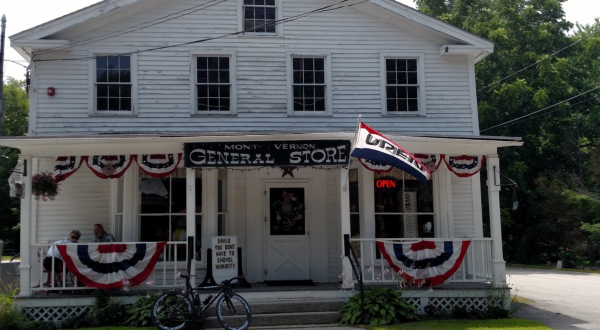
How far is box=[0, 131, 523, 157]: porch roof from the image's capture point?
37.3 feet

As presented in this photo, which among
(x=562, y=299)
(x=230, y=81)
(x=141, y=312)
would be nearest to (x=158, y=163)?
(x=141, y=312)

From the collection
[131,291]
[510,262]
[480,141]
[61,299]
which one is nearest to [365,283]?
[480,141]

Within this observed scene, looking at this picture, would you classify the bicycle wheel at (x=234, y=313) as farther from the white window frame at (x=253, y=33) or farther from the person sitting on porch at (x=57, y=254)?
the white window frame at (x=253, y=33)

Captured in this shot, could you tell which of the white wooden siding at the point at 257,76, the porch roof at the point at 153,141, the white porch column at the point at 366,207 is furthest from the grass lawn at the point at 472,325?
the white wooden siding at the point at 257,76

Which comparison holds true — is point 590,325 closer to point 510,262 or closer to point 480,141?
point 480,141

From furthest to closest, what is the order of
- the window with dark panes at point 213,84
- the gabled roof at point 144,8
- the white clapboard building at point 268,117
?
the window with dark panes at point 213,84
the gabled roof at point 144,8
the white clapboard building at point 268,117

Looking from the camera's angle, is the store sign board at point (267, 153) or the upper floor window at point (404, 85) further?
the upper floor window at point (404, 85)

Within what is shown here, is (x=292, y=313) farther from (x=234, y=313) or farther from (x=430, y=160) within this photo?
(x=430, y=160)

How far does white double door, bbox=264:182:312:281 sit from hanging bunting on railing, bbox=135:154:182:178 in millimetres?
2563

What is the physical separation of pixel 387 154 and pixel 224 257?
4178mm

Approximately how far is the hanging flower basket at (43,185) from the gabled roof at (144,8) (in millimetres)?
3276

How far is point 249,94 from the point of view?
14062 mm

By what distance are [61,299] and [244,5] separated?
7.51 m

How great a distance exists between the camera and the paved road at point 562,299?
11.6 metres
